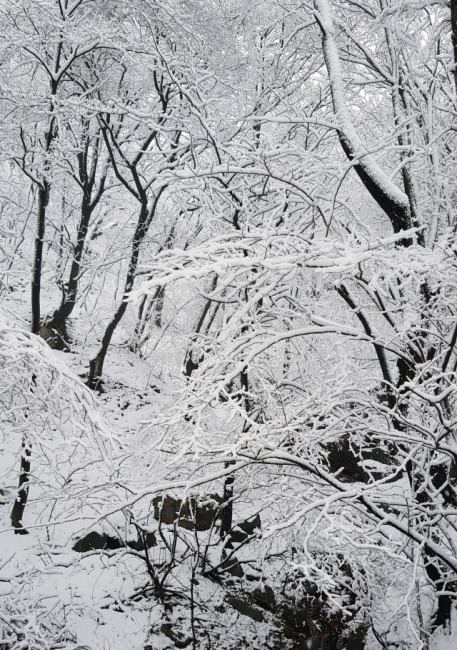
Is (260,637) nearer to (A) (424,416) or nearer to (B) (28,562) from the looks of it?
(B) (28,562)

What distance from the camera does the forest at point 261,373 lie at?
3795 millimetres

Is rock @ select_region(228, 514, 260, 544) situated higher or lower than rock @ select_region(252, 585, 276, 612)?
higher

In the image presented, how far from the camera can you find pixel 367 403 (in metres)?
4.02

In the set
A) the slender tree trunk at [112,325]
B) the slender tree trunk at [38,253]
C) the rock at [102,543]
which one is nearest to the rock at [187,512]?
the rock at [102,543]

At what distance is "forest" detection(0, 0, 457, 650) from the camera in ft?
12.5

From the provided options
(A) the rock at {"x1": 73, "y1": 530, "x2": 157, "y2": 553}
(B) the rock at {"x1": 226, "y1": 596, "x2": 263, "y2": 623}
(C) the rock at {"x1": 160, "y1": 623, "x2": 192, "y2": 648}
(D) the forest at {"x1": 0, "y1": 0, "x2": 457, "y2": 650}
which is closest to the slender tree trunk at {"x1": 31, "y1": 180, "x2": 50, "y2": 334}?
(D) the forest at {"x1": 0, "y1": 0, "x2": 457, "y2": 650}

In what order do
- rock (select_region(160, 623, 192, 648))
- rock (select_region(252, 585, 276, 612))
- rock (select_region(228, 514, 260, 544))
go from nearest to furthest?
rock (select_region(160, 623, 192, 648)) < rock (select_region(252, 585, 276, 612)) < rock (select_region(228, 514, 260, 544))

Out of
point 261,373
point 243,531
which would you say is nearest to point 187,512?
point 243,531

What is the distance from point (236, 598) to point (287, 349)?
362 cm

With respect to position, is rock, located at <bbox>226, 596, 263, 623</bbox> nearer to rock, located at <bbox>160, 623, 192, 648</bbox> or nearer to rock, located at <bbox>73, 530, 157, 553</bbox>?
rock, located at <bbox>160, 623, 192, 648</bbox>

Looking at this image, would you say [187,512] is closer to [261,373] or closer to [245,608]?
[245,608]

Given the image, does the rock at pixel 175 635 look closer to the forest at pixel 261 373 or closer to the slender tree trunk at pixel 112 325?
the forest at pixel 261 373

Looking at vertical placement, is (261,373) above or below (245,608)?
above

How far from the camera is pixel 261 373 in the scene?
7578 mm
